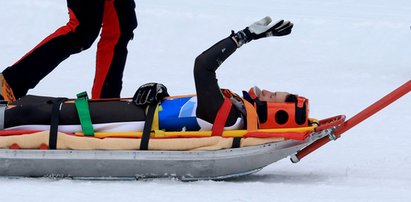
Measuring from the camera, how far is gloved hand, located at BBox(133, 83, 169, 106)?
4.05 meters

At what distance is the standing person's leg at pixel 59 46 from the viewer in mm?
4504

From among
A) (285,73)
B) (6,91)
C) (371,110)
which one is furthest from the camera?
(285,73)

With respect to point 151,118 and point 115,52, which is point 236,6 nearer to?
point 115,52

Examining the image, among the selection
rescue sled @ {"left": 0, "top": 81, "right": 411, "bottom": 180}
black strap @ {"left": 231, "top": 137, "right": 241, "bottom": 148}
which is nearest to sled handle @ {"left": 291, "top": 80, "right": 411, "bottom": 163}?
rescue sled @ {"left": 0, "top": 81, "right": 411, "bottom": 180}

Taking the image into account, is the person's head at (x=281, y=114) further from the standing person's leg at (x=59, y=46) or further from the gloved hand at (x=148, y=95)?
the standing person's leg at (x=59, y=46)

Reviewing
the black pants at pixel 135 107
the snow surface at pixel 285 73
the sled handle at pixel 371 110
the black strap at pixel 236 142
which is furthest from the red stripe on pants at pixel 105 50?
the sled handle at pixel 371 110

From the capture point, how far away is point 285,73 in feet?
25.6

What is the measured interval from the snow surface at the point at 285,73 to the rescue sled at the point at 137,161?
6 cm

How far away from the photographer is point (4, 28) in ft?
30.9

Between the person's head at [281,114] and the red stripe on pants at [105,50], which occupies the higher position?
the red stripe on pants at [105,50]

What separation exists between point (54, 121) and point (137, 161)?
1.28ft

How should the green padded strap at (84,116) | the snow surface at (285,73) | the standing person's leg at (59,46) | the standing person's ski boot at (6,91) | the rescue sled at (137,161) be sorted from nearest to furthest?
the snow surface at (285,73) < the rescue sled at (137,161) < the green padded strap at (84,116) < the standing person's ski boot at (6,91) < the standing person's leg at (59,46)

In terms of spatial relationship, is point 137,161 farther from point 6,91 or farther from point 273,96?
point 6,91

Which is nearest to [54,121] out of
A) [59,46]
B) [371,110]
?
[59,46]
